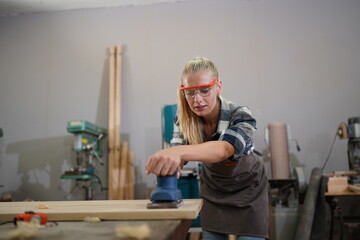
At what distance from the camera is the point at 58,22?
415cm

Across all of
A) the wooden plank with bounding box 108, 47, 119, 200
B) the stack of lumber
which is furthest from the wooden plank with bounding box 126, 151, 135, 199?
the wooden plank with bounding box 108, 47, 119, 200

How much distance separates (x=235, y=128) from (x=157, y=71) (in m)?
2.80

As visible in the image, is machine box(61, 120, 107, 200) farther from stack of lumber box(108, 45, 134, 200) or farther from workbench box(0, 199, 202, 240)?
workbench box(0, 199, 202, 240)

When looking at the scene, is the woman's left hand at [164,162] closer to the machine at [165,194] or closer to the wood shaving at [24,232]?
the machine at [165,194]

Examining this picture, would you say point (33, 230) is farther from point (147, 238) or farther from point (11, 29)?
point (11, 29)

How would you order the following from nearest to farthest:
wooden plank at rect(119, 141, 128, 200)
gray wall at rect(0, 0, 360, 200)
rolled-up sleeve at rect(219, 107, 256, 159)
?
rolled-up sleeve at rect(219, 107, 256, 159) < wooden plank at rect(119, 141, 128, 200) < gray wall at rect(0, 0, 360, 200)

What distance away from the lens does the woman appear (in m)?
1.32

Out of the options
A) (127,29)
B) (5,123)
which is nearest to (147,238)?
(127,29)

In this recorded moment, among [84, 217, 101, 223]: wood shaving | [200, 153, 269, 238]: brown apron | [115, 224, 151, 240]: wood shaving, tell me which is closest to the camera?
[115, 224, 151, 240]: wood shaving

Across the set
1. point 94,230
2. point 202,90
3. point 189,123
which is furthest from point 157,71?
point 94,230

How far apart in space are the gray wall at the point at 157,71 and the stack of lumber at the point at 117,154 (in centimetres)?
17

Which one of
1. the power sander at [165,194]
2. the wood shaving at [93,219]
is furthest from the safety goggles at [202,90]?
the wood shaving at [93,219]

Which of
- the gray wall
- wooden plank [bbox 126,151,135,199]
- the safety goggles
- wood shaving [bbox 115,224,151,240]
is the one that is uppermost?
the gray wall

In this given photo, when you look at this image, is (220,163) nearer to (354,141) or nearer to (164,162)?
(164,162)
